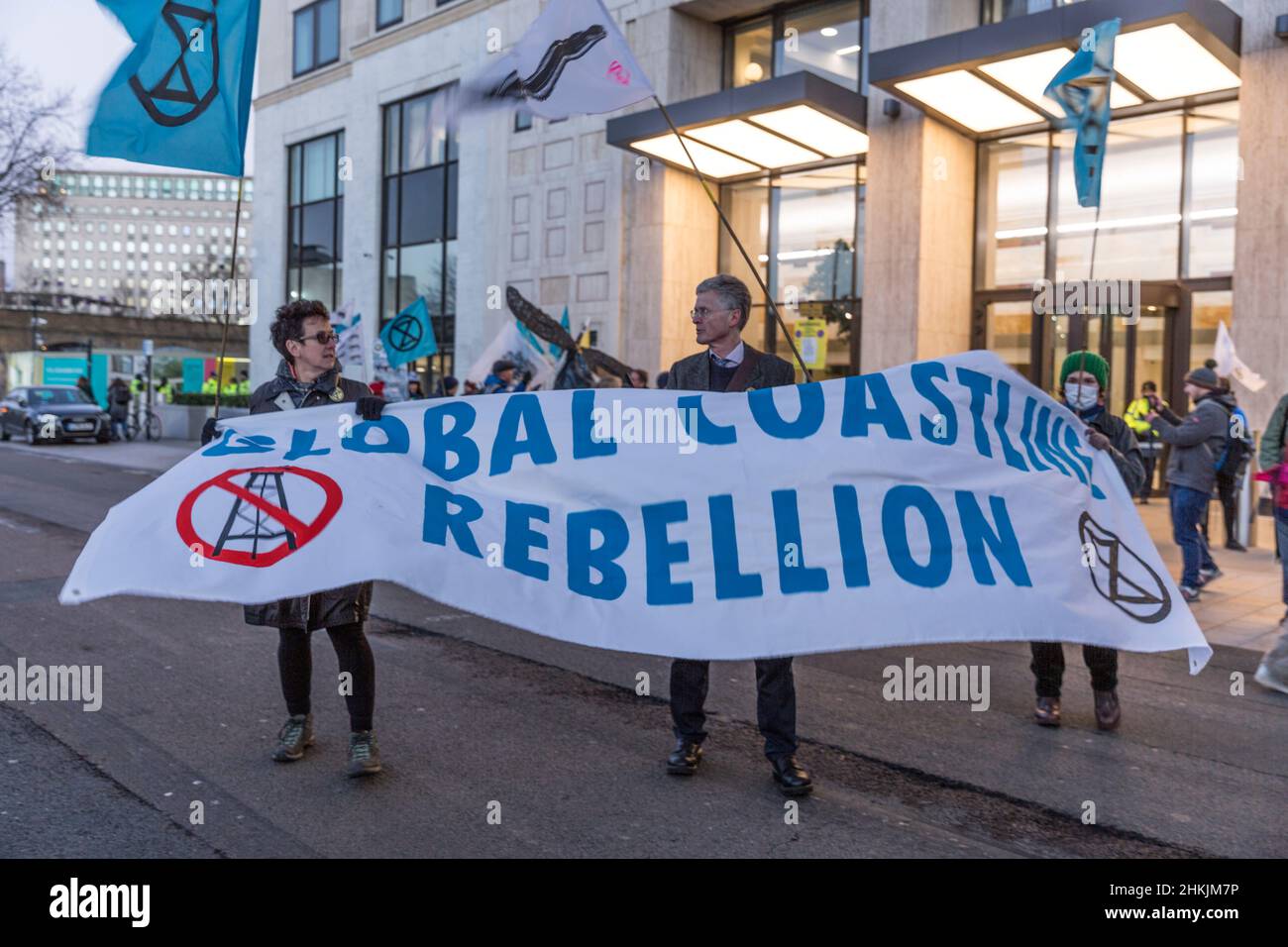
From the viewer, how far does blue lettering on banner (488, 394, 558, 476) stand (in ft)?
15.6

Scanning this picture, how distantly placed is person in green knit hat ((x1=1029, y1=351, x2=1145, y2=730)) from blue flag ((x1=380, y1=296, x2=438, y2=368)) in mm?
11385

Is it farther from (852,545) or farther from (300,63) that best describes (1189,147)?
(300,63)

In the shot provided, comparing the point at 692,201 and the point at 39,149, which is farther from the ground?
the point at 39,149

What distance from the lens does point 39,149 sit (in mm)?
36250

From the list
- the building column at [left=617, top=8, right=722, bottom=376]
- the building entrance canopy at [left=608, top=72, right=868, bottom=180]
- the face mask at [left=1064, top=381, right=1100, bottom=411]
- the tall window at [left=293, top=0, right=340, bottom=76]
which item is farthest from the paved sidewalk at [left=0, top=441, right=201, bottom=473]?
the face mask at [left=1064, top=381, right=1100, bottom=411]

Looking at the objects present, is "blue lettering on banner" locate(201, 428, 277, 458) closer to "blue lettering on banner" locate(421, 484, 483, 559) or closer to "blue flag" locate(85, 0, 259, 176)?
"blue lettering on banner" locate(421, 484, 483, 559)

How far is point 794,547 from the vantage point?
4453mm

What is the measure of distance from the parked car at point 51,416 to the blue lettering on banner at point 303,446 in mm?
28097

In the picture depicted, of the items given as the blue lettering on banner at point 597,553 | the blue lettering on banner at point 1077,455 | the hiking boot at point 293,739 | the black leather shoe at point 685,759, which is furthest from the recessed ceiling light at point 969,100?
the hiking boot at point 293,739

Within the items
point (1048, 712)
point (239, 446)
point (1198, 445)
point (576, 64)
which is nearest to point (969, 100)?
point (1198, 445)

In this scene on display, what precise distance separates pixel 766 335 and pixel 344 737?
1736cm

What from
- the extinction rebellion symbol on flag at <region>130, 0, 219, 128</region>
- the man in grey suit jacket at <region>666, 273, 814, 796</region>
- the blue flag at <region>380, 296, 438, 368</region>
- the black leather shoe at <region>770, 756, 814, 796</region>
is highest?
the extinction rebellion symbol on flag at <region>130, 0, 219, 128</region>

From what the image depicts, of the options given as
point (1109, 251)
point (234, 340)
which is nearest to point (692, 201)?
point (1109, 251)

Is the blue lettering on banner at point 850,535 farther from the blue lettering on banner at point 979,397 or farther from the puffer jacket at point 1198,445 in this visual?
the puffer jacket at point 1198,445
